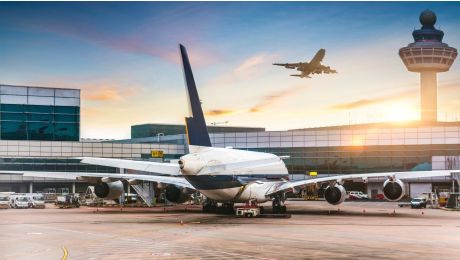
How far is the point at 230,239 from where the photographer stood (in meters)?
34.5

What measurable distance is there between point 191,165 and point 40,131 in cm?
6923

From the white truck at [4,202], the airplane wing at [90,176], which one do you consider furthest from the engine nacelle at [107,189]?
the white truck at [4,202]

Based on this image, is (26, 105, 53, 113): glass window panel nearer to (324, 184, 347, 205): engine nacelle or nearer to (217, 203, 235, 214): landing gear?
(217, 203, 235, 214): landing gear

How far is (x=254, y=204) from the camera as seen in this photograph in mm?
56375

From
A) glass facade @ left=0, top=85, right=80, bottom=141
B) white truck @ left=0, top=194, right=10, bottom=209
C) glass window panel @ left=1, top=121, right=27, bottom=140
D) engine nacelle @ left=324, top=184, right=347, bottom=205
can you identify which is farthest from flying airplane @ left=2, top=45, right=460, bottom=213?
glass facade @ left=0, top=85, right=80, bottom=141

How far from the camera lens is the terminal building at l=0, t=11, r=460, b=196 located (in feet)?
346

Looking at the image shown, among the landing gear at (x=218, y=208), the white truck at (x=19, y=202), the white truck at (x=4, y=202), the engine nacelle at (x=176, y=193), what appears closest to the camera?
the landing gear at (x=218, y=208)

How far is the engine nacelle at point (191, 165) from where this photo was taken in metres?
49.5

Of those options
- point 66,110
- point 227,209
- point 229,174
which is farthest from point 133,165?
point 66,110

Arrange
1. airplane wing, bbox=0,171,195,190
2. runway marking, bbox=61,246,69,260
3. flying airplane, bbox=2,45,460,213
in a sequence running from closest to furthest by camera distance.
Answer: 1. runway marking, bbox=61,246,69,260
2. flying airplane, bbox=2,45,460,213
3. airplane wing, bbox=0,171,195,190

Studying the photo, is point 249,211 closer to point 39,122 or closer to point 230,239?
point 230,239

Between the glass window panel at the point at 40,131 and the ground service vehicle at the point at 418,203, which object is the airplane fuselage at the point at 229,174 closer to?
the ground service vehicle at the point at 418,203

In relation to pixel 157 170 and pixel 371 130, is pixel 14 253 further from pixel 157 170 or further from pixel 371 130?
pixel 371 130

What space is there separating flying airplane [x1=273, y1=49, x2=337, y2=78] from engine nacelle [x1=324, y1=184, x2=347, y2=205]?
73.1 ft
